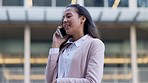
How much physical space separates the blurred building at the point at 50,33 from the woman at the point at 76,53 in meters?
17.4

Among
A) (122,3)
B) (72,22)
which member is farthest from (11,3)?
(72,22)

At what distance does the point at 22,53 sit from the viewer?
2138 cm

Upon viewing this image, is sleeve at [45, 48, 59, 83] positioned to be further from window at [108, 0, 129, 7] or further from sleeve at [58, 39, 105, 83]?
window at [108, 0, 129, 7]

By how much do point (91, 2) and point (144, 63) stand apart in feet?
13.3

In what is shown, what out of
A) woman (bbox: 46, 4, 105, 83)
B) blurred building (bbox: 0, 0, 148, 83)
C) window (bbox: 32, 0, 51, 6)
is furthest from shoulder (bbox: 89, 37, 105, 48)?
window (bbox: 32, 0, 51, 6)

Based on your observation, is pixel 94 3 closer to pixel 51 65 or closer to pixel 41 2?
pixel 41 2

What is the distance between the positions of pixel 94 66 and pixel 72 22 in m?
0.28

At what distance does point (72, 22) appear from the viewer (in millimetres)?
2352

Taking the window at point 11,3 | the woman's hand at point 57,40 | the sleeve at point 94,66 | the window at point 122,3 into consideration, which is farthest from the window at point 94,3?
the sleeve at point 94,66

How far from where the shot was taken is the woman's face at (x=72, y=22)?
2350mm

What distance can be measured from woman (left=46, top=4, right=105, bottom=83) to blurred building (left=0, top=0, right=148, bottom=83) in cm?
1736

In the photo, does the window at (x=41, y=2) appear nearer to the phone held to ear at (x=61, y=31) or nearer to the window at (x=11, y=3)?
the window at (x=11, y=3)

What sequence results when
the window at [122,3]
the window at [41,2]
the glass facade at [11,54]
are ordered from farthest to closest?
the window at [122,3], the window at [41,2], the glass facade at [11,54]

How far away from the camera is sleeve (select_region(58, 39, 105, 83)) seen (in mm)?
2230
